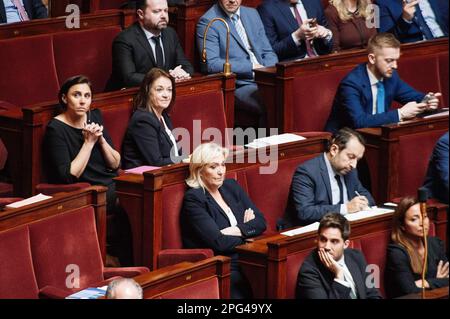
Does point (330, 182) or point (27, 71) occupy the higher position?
point (27, 71)

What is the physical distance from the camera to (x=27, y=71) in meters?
2.13

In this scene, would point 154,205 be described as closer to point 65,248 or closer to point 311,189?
point 65,248

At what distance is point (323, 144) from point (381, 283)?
0.31 metres

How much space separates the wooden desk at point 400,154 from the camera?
202 centimetres

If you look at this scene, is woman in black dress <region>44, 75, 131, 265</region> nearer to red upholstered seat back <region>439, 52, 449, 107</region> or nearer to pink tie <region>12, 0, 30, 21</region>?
pink tie <region>12, 0, 30, 21</region>

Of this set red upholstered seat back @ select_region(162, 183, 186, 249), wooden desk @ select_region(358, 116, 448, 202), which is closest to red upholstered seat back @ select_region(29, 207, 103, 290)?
red upholstered seat back @ select_region(162, 183, 186, 249)

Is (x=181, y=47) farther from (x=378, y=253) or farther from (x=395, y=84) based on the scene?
(x=378, y=253)

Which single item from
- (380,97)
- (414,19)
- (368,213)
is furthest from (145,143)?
(414,19)

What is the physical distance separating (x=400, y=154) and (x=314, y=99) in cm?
25

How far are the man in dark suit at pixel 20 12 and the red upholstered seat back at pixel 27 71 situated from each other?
19cm

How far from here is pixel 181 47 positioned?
7.69 feet

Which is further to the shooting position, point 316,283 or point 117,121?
point 117,121

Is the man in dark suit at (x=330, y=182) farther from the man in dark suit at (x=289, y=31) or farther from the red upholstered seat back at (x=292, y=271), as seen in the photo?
the man in dark suit at (x=289, y=31)
